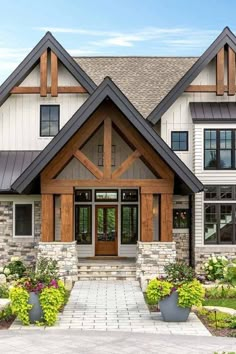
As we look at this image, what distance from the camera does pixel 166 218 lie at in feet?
71.2

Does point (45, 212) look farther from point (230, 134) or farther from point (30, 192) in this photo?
point (230, 134)

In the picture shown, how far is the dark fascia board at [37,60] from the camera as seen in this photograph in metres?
24.2

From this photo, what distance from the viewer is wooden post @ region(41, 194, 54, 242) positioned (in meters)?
21.5

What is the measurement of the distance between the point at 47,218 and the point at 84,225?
4.07 meters

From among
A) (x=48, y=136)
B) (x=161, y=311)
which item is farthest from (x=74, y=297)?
(x=48, y=136)

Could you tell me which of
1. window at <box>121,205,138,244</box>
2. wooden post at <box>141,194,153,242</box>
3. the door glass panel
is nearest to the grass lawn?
wooden post at <box>141,194,153,242</box>

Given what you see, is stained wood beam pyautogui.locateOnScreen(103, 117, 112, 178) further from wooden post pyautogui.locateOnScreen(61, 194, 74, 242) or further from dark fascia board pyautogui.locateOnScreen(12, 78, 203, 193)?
wooden post pyautogui.locateOnScreen(61, 194, 74, 242)

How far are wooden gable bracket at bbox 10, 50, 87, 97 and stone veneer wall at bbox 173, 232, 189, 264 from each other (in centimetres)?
716

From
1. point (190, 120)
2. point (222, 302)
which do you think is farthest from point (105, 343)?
point (190, 120)

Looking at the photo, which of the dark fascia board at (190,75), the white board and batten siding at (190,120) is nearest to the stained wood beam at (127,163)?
the dark fascia board at (190,75)

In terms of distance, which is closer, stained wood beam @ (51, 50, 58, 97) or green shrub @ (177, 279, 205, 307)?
green shrub @ (177, 279, 205, 307)

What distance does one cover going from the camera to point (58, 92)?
2483cm

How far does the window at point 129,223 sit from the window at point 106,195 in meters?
0.55

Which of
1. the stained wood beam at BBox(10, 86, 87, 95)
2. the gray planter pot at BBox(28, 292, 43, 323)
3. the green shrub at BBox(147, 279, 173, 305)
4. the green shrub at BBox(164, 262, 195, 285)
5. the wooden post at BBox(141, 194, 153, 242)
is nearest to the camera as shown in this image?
the gray planter pot at BBox(28, 292, 43, 323)
